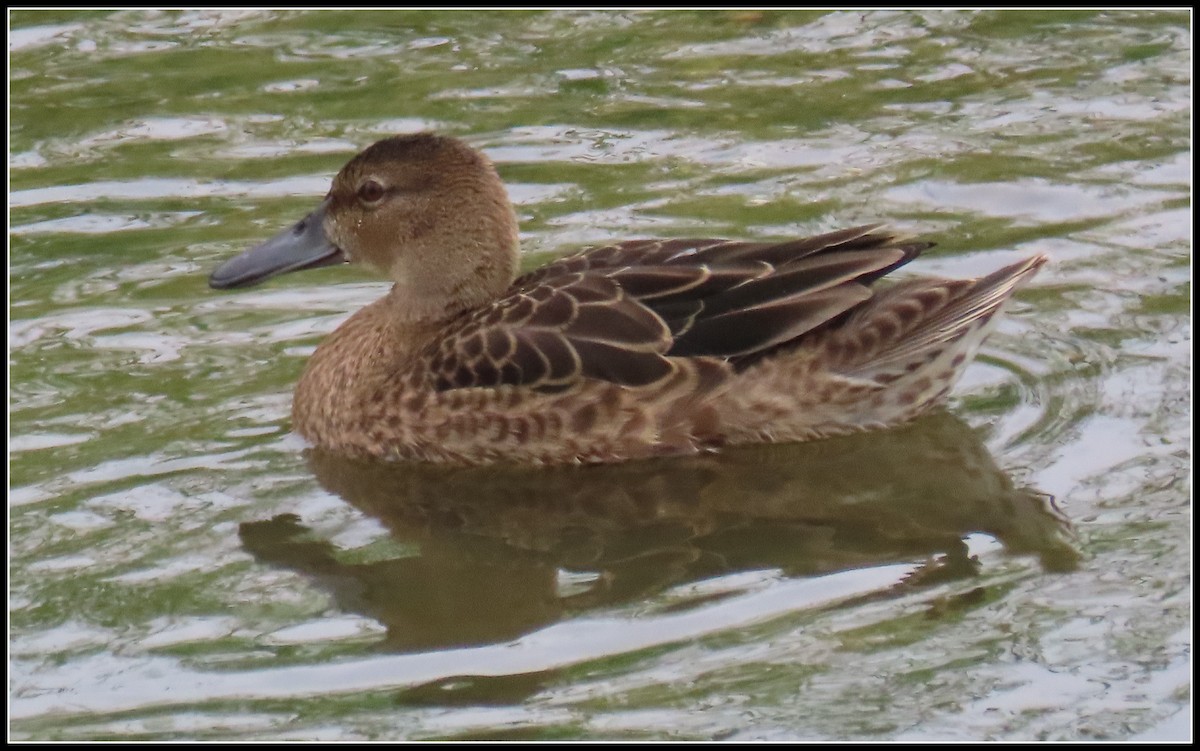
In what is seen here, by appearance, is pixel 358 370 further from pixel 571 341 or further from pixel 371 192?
pixel 571 341

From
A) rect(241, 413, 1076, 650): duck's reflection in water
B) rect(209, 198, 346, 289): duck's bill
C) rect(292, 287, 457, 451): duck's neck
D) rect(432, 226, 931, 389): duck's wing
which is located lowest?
rect(241, 413, 1076, 650): duck's reflection in water

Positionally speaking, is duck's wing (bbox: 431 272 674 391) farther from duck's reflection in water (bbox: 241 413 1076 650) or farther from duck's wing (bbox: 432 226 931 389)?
duck's reflection in water (bbox: 241 413 1076 650)

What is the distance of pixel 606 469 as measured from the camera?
821 cm

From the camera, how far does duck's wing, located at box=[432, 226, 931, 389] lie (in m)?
8.07

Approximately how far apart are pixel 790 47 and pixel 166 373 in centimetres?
480

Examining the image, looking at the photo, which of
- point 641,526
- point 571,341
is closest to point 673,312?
point 571,341

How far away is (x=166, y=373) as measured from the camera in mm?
8836

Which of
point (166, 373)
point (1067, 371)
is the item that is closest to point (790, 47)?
point (1067, 371)

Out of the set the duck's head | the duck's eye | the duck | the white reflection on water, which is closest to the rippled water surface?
the white reflection on water

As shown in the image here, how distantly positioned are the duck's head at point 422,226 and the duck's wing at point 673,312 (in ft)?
1.63

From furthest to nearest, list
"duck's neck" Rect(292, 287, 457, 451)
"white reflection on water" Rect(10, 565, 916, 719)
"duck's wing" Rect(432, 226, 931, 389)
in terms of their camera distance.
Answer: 1. "duck's neck" Rect(292, 287, 457, 451)
2. "duck's wing" Rect(432, 226, 931, 389)
3. "white reflection on water" Rect(10, 565, 916, 719)

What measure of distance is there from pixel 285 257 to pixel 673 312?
177cm

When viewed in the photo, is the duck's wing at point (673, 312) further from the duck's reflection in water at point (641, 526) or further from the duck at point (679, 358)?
the duck's reflection in water at point (641, 526)

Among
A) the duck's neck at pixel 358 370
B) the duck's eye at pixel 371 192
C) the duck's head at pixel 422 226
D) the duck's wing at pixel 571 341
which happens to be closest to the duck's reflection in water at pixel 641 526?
the duck's neck at pixel 358 370
